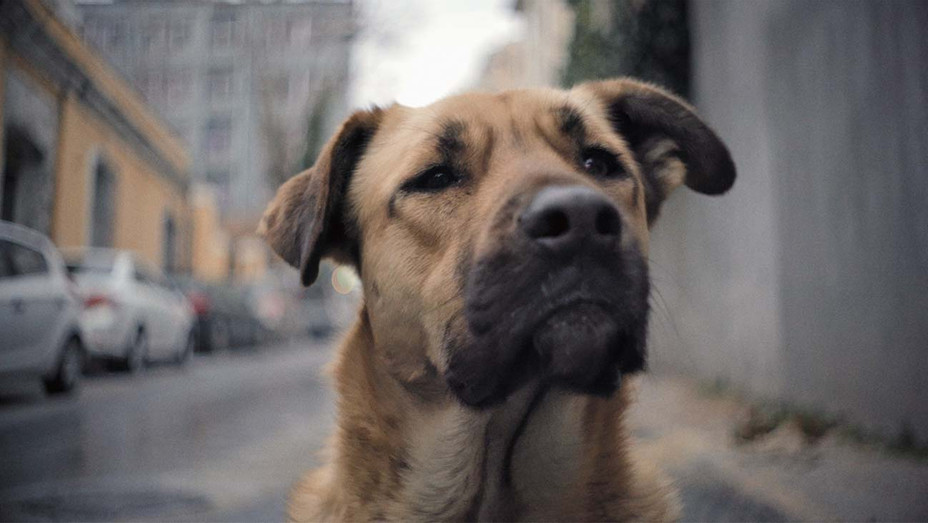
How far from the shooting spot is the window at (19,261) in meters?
8.34

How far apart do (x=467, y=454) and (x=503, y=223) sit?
32.7 inches

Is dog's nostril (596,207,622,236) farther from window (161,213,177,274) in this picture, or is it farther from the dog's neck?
window (161,213,177,274)

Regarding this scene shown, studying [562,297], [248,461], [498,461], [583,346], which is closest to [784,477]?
[498,461]

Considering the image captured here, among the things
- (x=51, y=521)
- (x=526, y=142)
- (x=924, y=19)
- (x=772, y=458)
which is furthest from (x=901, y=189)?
(x=51, y=521)

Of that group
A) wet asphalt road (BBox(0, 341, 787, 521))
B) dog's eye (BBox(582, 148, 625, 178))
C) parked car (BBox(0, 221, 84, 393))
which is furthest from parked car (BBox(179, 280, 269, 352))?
dog's eye (BBox(582, 148, 625, 178))

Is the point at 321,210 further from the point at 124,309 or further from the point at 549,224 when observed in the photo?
the point at 124,309

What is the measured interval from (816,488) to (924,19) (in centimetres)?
243

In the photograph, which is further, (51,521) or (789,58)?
(789,58)

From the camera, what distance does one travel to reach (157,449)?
6.68 meters

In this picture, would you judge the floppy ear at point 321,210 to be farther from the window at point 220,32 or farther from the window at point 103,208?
the window at point 220,32

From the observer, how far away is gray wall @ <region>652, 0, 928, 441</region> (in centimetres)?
460

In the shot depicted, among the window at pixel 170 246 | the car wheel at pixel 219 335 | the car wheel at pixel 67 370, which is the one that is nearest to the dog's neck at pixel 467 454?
the car wheel at pixel 67 370

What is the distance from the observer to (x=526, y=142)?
2840 mm

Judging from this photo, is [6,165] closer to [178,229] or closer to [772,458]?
[178,229]
